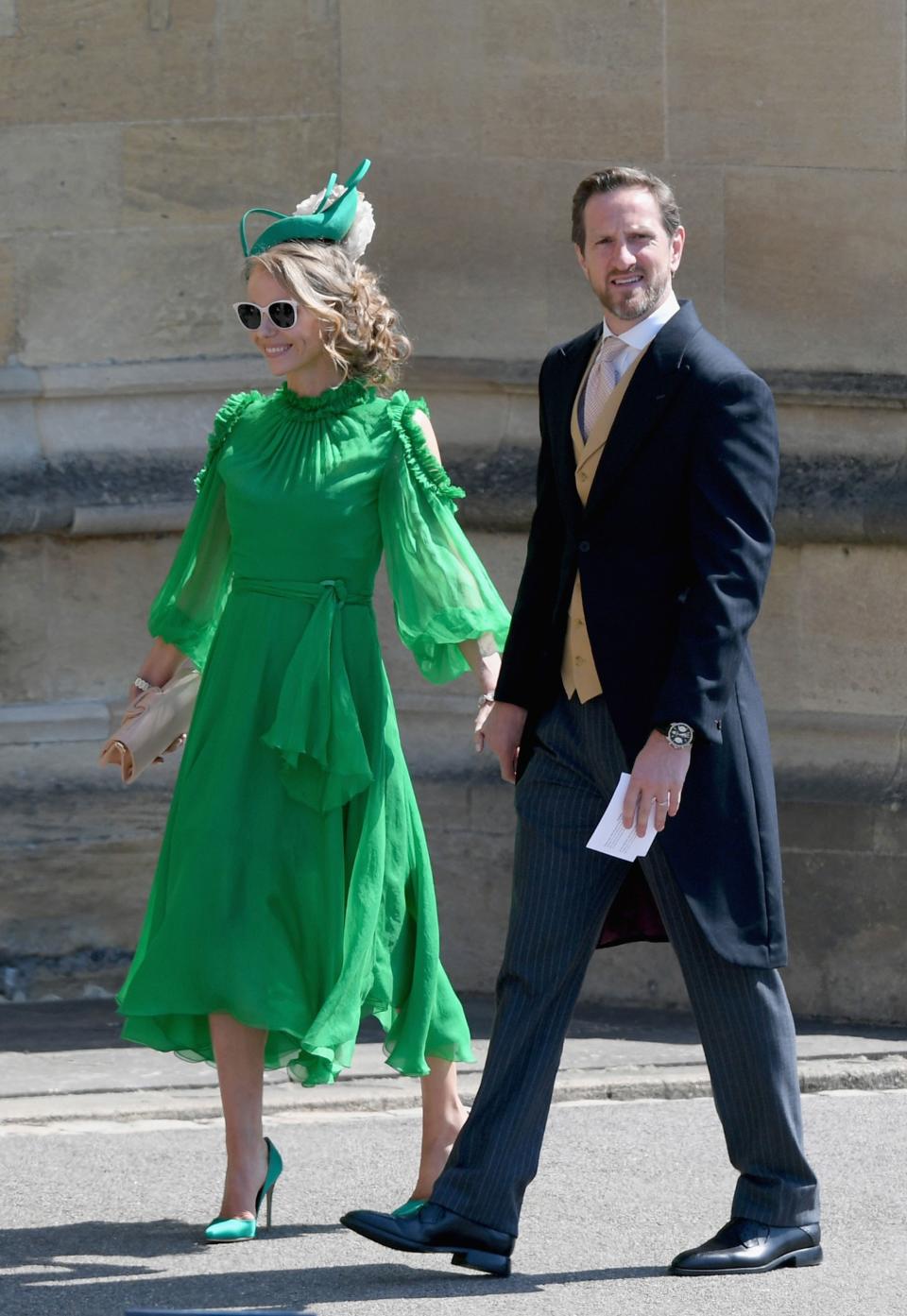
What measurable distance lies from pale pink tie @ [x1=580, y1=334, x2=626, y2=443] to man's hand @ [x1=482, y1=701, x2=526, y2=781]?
52 cm

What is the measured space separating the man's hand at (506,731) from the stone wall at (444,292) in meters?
2.44

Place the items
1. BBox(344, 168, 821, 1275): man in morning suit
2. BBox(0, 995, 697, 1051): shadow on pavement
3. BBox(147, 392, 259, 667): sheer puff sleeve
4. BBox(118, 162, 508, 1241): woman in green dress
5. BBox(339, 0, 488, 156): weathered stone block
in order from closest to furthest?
BBox(344, 168, 821, 1275): man in morning suit
BBox(118, 162, 508, 1241): woman in green dress
BBox(147, 392, 259, 667): sheer puff sleeve
BBox(0, 995, 697, 1051): shadow on pavement
BBox(339, 0, 488, 156): weathered stone block

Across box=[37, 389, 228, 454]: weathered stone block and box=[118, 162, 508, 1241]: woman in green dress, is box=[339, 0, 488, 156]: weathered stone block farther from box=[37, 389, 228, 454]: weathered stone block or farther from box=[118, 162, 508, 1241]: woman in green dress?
box=[118, 162, 508, 1241]: woman in green dress

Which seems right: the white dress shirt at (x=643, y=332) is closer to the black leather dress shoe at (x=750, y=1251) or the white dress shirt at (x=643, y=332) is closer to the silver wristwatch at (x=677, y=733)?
Result: the silver wristwatch at (x=677, y=733)

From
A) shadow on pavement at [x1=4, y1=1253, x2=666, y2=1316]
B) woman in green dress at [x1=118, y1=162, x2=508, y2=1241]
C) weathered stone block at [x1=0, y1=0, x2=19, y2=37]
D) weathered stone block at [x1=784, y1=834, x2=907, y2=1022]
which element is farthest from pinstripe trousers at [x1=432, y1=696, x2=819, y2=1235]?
weathered stone block at [x1=0, y1=0, x2=19, y2=37]

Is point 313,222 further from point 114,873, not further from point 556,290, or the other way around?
point 114,873

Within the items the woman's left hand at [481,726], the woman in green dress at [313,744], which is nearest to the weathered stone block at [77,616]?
the woman in green dress at [313,744]

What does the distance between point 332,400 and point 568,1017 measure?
131cm

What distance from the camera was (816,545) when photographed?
23.1 feet

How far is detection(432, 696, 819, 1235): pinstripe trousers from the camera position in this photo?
4.34 m

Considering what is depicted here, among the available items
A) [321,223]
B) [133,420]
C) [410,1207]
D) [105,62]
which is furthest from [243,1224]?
[105,62]

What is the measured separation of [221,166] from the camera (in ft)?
23.5

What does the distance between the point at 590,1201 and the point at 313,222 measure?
2.01 meters

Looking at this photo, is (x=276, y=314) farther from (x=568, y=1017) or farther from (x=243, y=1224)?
(x=243, y=1224)
